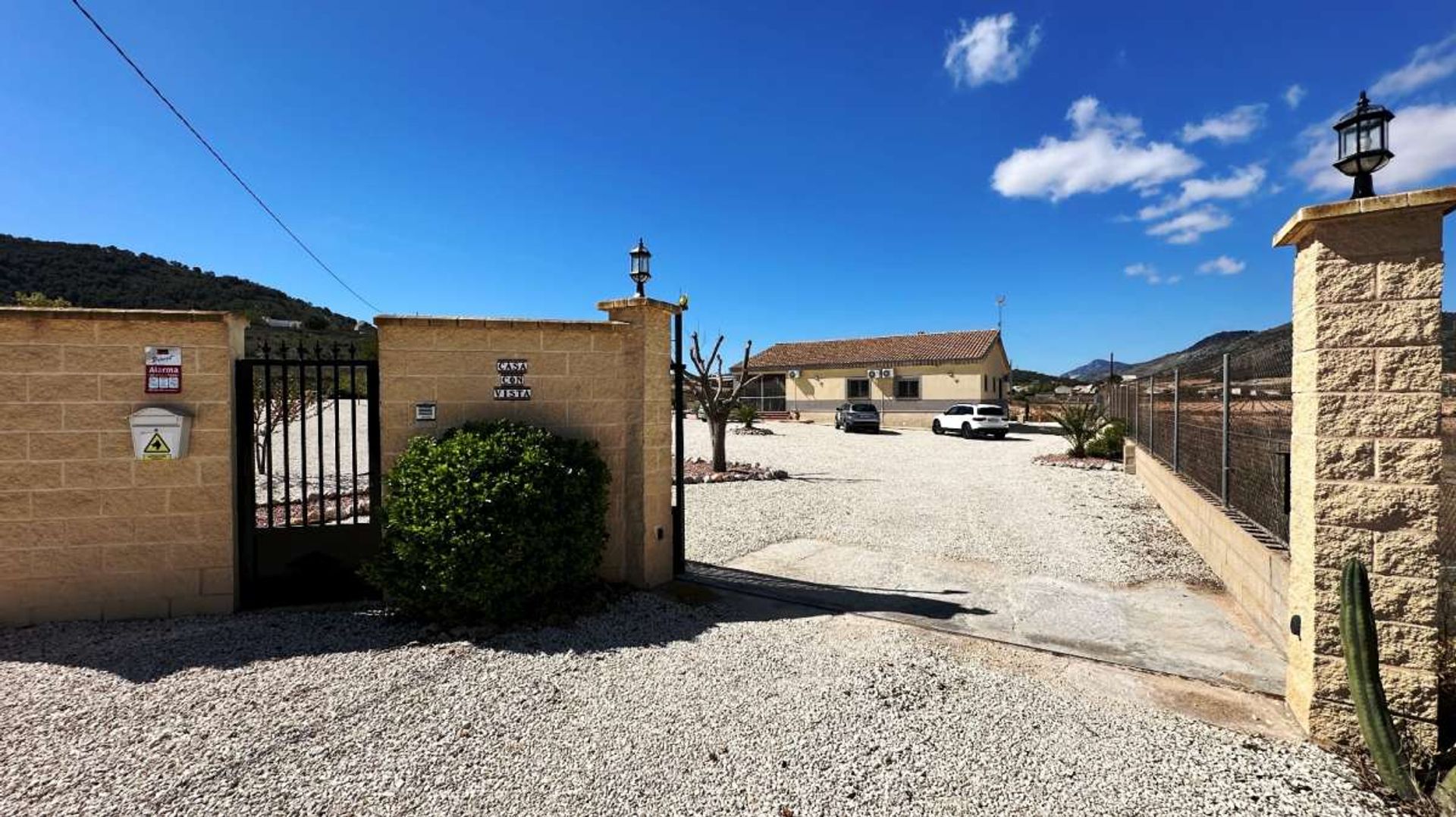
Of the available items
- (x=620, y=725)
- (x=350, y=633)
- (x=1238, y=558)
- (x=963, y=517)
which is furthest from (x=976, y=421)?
(x=350, y=633)

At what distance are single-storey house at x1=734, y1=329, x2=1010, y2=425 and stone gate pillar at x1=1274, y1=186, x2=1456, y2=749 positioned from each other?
28.2 m

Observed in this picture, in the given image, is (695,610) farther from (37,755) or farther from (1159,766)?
(37,755)

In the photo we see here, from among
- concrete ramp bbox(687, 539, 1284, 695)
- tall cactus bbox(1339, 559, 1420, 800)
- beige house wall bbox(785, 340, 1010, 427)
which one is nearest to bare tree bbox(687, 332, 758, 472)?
concrete ramp bbox(687, 539, 1284, 695)

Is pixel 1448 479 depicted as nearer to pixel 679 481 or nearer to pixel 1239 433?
pixel 1239 433

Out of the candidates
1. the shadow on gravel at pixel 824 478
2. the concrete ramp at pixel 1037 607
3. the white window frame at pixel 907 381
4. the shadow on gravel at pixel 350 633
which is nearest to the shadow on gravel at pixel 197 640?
the shadow on gravel at pixel 350 633

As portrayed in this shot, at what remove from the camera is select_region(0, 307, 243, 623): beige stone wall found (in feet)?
13.4

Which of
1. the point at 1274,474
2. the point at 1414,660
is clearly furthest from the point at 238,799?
the point at 1274,474

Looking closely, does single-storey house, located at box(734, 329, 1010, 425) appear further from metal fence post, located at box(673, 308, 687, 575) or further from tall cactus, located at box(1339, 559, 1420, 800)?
tall cactus, located at box(1339, 559, 1420, 800)

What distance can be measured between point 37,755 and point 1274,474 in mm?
7831

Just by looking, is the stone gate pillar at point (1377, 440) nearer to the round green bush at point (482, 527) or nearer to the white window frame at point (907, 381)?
the round green bush at point (482, 527)

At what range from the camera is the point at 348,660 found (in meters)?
3.76

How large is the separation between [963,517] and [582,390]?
20.2 ft

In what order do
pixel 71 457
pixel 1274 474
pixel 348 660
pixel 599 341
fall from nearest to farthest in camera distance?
1. pixel 348 660
2. pixel 71 457
3. pixel 1274 474
4. pixel 599 341

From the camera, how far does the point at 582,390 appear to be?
5.14 meters
